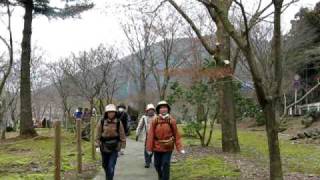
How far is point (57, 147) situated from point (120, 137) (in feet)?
6.29

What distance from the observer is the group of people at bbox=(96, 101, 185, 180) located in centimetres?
991

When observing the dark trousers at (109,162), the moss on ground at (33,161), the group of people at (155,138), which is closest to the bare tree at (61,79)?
the moss on ground at (33,161)

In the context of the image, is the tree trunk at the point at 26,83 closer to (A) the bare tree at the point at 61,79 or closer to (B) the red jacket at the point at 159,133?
(B) the red jacket at the point at 159,133

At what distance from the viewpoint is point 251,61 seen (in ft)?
29.4

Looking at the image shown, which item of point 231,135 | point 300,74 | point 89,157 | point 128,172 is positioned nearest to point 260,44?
point 300,74

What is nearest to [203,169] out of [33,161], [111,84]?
[33,161]

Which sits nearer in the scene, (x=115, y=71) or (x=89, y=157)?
(x=89, y=157)

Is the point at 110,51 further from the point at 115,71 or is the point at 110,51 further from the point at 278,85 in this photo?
the point at 278,85

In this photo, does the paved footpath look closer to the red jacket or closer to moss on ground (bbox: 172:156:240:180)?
moss on ground (bbox: 172:156:240:180)

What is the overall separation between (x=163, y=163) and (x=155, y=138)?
479mm

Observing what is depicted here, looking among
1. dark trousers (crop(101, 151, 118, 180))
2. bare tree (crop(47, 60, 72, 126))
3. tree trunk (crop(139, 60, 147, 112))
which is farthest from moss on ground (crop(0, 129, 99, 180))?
bare tree (crop(47, 60, 72, 126))

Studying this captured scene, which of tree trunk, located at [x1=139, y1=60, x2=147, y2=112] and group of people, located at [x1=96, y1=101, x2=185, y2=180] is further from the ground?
tree trunk, located at [x1=139, y1=60, x2=147, y2=112]

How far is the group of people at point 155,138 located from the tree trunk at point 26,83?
1548 cm

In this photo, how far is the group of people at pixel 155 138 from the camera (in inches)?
390
